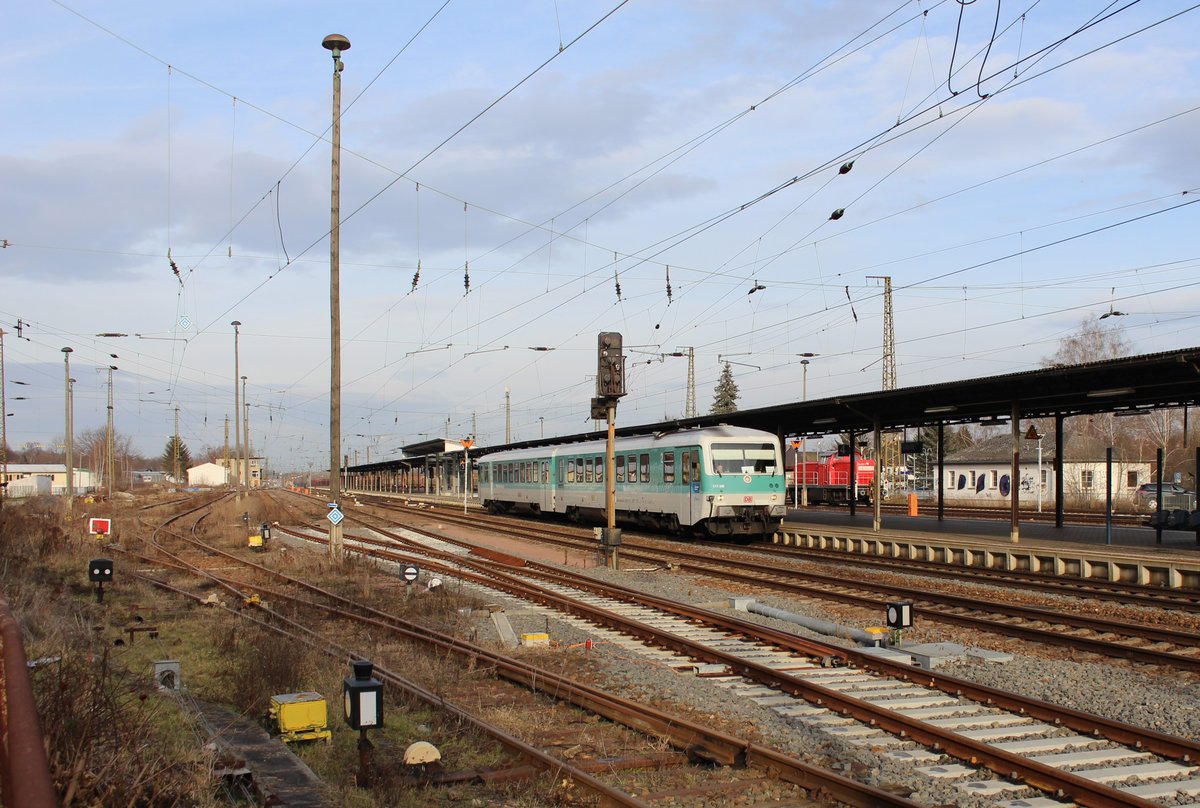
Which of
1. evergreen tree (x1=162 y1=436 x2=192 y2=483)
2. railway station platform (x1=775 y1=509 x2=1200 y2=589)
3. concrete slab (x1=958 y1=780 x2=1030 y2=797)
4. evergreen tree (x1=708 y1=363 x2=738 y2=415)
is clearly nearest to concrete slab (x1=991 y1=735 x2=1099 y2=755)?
concrete slab (x1=958 y1=780 x2=1030 y2=797)

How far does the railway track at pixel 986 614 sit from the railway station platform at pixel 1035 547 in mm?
3331

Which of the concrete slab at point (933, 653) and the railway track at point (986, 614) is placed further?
the railway track at point (986, 614)

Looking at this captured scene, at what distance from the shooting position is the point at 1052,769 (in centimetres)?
629

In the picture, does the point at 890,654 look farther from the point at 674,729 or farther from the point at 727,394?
the point at 727,394

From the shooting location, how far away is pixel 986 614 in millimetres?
13984

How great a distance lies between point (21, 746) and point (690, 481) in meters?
24.2

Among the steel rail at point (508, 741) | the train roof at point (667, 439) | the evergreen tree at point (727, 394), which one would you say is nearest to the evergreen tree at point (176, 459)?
the evergreen tree at point (727, 394)

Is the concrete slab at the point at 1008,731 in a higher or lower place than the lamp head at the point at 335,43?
lower

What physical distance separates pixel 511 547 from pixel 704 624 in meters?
13.6

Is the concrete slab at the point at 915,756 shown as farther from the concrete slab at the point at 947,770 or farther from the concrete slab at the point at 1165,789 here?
the concrete slab at the point at 1165,789

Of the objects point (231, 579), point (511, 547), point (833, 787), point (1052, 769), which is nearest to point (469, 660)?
point (833, 787)

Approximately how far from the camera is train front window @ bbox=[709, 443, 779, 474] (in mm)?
26000

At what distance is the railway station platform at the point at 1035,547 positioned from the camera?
18266 millimetres

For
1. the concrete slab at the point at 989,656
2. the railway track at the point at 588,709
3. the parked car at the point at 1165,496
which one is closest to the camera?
the railway track at the point at 588,709
